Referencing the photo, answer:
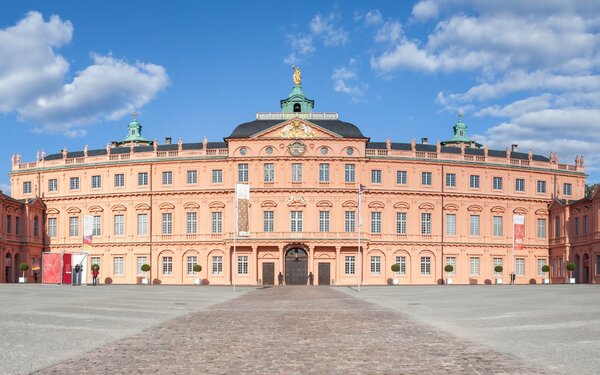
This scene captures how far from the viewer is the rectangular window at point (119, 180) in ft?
253

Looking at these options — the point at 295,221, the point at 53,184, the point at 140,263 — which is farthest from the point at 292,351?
the point at 53,184

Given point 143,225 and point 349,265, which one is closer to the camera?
point 349,265

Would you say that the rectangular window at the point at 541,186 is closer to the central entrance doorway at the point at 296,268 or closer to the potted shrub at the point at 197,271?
the central entrance doorway at the point at 296,268

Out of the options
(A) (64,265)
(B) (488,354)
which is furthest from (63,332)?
(A) (64,265)

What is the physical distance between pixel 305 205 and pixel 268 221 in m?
4.35

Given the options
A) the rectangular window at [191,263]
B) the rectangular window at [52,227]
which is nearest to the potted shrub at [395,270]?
the rectangular window at [191,263]

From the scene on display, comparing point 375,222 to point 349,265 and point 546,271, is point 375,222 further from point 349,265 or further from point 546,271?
point 546,271

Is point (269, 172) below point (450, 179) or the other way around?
the other way around

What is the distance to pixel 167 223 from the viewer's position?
7556 centimetres

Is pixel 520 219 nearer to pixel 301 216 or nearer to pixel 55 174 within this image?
pixel 301 216

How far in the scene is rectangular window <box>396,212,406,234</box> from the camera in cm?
7456

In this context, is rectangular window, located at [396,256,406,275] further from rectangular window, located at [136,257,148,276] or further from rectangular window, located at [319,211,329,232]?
rectangular window, located at [136,257,148,276]

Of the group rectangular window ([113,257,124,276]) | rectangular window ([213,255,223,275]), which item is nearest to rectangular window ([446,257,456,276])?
rectangular window ([213,255,223,275])

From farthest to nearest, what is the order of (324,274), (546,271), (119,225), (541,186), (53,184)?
1. (53,184)
2. (541,186)
3. (119,225)
4. (546,271)
5. (324,274)
